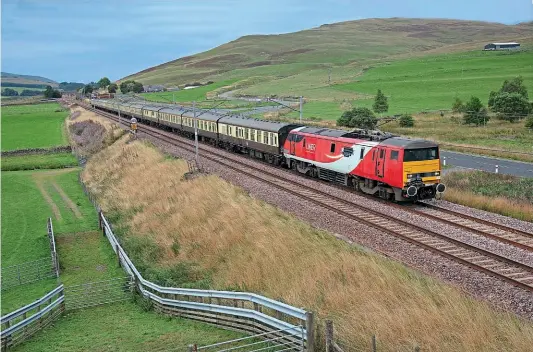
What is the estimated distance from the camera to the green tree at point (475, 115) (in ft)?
227

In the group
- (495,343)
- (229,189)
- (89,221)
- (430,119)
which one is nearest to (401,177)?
(229,189)

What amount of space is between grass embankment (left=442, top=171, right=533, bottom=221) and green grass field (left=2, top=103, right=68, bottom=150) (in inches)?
2318

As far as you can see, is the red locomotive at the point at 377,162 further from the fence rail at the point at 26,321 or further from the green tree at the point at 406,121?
the green tree at the point at 406,121

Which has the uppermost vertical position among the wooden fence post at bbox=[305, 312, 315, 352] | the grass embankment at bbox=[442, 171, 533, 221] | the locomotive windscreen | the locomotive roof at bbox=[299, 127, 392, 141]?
the locomotive roof at bbox=[299, 127, 392, 141]

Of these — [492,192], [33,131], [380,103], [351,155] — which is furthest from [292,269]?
[33,131]

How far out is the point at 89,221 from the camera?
114 feet

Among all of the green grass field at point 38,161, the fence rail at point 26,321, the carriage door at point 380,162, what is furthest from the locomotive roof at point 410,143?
the green grass field at point 38,161

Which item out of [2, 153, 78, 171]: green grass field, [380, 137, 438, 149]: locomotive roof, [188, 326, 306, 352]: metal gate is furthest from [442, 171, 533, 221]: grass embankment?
[2, 153, 78, 171]: green grass field

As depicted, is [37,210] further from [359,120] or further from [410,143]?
[359,120]

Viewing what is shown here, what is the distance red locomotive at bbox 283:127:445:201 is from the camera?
25.5 meters

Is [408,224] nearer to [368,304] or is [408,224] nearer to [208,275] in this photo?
[208,275]

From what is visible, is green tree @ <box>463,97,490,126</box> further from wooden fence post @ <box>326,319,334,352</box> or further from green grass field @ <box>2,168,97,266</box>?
wooden fence post @ <box>326,319,334,352</box>

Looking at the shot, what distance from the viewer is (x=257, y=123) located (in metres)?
44.2

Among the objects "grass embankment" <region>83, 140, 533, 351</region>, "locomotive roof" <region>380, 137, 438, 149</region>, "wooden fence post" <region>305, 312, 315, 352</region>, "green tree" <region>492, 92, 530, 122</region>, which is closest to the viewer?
"wooden fence post" <region>305, 312, 315, 352</region>
